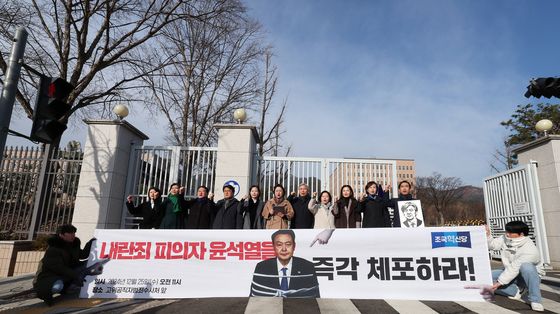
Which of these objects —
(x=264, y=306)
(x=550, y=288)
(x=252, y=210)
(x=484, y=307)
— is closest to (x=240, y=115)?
(x=252, y=210)

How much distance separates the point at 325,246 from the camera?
16.6ft

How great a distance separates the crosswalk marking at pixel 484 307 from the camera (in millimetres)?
4190

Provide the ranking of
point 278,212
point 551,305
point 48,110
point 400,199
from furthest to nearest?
point 400,199, point 278,212, point 551,305, point 48,110

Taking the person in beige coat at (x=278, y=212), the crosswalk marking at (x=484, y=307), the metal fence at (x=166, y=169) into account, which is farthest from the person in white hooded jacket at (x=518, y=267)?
the metal fence at (x=166, y=169)

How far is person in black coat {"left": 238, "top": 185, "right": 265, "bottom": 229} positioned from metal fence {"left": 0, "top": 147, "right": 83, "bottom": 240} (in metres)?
5.41

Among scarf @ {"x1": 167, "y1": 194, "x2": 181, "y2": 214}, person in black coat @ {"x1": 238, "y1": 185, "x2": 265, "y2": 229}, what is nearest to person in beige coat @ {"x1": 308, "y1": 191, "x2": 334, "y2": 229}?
person in black coat @ {"x1": 238, "y1": 185, "x2": 265, "y2": 229}

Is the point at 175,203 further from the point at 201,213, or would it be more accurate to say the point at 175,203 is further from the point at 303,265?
the point at 303,265

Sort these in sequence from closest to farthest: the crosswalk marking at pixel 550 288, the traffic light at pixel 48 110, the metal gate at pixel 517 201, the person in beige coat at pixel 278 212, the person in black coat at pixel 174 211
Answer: the traffic light at pixel 48 110
the crosswalk marking at pixel 550 288
the person in beige coat at pixel 278 212
the person in black coat at pixel 174 211
the metal gate at pixel 517 201

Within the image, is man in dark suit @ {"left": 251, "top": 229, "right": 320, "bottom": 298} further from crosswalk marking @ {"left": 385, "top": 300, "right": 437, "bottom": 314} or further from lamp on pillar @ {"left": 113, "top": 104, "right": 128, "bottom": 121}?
lamp on pillar @ {"left": 113, "top": 104, "right": 128, "bottom": 121}

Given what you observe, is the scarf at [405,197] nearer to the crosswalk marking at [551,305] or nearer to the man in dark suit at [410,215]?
the man in dark suit at [410,215]

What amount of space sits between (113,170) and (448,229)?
8.17m

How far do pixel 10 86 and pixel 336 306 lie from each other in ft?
17.7

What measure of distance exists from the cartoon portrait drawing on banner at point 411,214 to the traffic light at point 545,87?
335cm

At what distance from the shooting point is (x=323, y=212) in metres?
6.32
